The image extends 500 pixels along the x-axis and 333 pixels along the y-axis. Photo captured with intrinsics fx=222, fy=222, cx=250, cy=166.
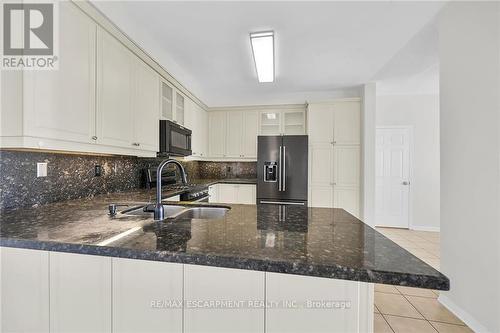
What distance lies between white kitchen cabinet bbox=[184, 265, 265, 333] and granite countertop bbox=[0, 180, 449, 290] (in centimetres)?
12

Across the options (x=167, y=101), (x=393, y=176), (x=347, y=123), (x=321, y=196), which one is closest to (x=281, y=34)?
(x=167, y=101)

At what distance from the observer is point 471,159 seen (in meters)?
1.66

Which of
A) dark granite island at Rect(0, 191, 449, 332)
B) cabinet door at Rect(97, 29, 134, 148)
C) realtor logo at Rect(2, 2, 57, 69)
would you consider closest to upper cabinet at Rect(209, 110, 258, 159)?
cabinet door at Rect(97, 29, 134, 148)

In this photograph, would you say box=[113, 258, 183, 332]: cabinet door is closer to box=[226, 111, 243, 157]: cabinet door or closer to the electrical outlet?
the electrical outlet

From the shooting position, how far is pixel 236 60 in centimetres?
289

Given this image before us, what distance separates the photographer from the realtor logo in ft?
3.92

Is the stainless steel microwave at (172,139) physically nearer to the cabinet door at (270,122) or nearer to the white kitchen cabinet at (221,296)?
the cabinet door at (270,122)

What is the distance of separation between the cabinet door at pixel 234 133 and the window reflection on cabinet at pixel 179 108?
1.24 meters

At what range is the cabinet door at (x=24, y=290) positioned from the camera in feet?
3.03

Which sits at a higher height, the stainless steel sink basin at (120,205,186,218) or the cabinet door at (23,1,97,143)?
the cabinet door at (23,1,97,143)

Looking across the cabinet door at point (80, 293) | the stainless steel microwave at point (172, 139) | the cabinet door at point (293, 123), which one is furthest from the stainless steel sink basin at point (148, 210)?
the cabinet door at point (293, 123)

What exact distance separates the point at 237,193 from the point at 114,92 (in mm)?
2466

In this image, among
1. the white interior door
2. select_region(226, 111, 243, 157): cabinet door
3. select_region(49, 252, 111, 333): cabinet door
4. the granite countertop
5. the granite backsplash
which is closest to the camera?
the granite countertop

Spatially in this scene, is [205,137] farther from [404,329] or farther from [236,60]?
[404,329]
